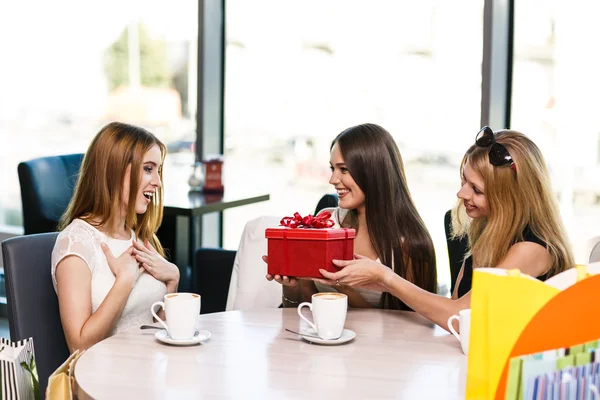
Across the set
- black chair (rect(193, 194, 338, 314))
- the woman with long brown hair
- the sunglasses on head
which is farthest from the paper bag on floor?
black chair (rect(193, 194, 338, 314))

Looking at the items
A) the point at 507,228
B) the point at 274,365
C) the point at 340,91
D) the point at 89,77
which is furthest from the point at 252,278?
the point at 89,77

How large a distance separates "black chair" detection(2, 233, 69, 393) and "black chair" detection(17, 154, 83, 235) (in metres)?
1.52

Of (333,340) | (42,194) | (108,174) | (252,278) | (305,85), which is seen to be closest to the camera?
(333,340)

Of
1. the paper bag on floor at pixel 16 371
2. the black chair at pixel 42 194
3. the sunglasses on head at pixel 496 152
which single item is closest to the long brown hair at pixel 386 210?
the sunglasses on head at pixel 496 152

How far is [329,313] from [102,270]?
2.30ft

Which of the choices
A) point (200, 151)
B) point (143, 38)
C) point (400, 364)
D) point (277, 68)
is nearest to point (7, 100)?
point (143, 38)

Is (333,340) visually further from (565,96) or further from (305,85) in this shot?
(305,85)

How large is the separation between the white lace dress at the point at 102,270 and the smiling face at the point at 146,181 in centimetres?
11

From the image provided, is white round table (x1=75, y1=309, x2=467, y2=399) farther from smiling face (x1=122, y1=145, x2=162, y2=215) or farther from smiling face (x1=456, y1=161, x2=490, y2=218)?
smiling face (x1=122, y1=145, x2=162, y2=215)

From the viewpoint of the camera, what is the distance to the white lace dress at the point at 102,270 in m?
2.08

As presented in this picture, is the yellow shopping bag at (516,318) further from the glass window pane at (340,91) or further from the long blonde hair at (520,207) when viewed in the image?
the glass window pane at (340,91)

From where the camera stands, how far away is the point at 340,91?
4207 millimetres

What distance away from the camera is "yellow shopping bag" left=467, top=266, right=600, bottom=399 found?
1.14m

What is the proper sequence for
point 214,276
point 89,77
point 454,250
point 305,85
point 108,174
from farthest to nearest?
point 89,77 → point 305,85 → point 214,276 → point 454,250 → point 108,174
